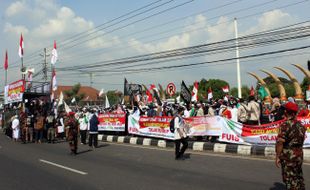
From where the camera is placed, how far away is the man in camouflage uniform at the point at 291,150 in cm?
578

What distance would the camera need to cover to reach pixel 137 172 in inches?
383

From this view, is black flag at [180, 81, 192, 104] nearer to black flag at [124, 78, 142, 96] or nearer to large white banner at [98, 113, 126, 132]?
large white banner at [98, 113, 126, 132]

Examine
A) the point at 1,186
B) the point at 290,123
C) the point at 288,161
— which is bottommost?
the point at 1,186

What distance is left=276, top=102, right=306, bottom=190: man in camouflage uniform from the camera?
5777 mm

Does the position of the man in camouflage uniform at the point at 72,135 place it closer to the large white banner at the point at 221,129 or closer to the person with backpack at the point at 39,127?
the large white banner at the point at 221,129

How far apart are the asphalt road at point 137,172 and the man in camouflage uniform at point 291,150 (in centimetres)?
187

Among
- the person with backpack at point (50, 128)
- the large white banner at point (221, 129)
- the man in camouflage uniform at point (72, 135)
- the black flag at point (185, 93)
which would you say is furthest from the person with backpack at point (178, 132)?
the person with backpack at point (50, 128)

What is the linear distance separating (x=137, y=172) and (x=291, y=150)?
4.86 meters

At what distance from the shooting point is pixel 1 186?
8.21m

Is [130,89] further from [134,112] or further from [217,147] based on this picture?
[217,147]

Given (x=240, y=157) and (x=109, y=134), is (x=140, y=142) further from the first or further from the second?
(x=240, y=157)

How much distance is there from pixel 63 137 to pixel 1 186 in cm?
1390

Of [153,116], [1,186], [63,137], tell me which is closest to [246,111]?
[153,116]

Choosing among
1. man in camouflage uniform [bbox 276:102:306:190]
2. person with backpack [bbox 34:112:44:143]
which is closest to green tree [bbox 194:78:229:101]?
person with backpack [bbox 34:112:44:143]
